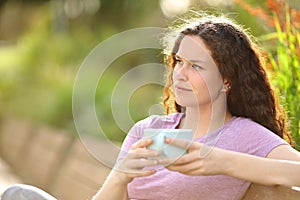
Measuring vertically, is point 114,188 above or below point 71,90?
above

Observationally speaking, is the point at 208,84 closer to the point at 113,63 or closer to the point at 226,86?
the point at 226,86

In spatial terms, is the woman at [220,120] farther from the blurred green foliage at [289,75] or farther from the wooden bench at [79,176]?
the wooden bench at [79,176]

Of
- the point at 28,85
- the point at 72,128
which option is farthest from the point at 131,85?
the point at 28,85

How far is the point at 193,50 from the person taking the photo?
Answer: 8.50 ft

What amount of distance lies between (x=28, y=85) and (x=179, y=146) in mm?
8065

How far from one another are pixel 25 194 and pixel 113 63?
7723 mm

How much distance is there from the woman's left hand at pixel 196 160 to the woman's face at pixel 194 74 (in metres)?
0.31

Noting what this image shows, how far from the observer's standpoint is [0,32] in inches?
1016

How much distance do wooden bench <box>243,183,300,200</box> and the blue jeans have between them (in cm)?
63

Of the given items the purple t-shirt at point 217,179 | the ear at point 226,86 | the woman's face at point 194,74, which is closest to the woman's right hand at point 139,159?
the purple t-shirt at point 217,179

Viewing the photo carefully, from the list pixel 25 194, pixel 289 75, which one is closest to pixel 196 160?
pixel 25 194

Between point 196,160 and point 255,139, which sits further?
point 255,139

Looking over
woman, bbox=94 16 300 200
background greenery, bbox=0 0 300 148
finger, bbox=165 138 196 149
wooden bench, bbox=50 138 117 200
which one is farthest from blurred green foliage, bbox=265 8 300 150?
wooden bench, bbox=50 138 117 200

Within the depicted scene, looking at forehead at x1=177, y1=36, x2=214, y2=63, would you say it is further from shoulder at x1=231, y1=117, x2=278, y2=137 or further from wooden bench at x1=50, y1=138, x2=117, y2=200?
wooden bench at x1=50, y1=138, x2=117, y2=200
